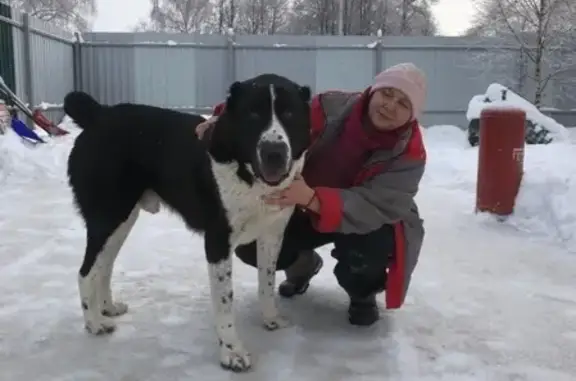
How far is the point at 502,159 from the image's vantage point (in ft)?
17.0

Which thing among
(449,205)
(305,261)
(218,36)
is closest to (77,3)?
(218,36)

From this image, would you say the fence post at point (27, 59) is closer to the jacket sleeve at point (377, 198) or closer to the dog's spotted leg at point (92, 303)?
the dog's spotted leg at point (92, 303)

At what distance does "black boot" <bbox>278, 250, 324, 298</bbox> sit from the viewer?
335cm

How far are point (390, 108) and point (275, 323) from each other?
1.08 m

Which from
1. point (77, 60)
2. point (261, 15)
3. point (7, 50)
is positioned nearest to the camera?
point (7, 50)

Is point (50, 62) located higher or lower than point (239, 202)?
higher

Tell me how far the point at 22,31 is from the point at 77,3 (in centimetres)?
1976

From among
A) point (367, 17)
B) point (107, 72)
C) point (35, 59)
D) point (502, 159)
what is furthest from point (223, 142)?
point (367, 17)

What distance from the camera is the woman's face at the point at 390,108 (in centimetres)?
272

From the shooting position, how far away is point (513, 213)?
518 centimetres

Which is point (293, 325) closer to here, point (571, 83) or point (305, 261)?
point (305, 261)

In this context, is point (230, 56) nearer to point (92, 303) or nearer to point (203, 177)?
point (92, 303)

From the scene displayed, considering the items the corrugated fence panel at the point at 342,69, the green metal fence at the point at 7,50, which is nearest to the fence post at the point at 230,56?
the corrugated fence panel at the point at 342,69

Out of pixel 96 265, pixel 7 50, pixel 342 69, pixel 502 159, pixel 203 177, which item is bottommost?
pixel 96 265
